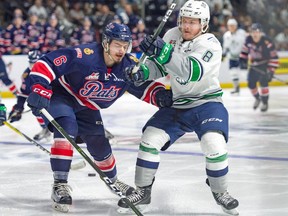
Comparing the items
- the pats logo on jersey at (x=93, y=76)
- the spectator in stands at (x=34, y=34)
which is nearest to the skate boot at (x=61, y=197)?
the pats logo on jersey at (x=93, y=76)

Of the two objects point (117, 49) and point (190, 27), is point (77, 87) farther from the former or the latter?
point (190, 27)

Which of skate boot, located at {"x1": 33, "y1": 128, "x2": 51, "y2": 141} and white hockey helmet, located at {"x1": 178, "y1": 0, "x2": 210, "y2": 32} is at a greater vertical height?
white hockey helmet, located at {"x1": 178, "y1": 0, "x2": 210, "y2": 32}

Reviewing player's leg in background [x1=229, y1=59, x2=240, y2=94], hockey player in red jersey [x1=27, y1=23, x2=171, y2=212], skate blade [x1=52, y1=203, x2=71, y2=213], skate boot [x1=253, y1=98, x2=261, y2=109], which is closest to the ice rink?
skate blade [x1=52, y1=203, x2=71, y2=213]

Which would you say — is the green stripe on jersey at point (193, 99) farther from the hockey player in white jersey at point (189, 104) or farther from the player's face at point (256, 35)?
the player's face at point (256, 35)

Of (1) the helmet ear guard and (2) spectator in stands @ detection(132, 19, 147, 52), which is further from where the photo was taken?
(2) spectator in stands @ detection(132, 19, 147, 52)

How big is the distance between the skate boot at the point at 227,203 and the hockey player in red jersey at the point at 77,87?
0.58m

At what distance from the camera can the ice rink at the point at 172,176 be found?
4.20m

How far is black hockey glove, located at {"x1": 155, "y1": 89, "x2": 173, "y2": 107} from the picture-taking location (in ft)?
13.7

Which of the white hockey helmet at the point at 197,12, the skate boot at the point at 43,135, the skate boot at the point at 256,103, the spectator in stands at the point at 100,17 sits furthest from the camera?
the spectator in stands at the point at 100,17

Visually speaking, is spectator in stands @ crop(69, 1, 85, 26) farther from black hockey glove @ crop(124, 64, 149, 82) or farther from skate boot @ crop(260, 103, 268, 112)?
black hockey glove @ crop(124, 64, 149, 82)

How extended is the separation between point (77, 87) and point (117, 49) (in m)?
0.31

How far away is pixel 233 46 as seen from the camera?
42.5 feet

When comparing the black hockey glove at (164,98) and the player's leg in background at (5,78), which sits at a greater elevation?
the black hockey glove at (164,98)

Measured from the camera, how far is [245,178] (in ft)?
16.7
